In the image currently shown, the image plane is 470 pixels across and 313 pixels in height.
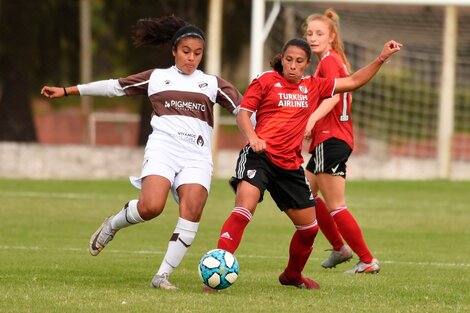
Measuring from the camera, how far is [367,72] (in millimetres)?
8781

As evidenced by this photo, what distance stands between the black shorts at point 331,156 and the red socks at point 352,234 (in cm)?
36

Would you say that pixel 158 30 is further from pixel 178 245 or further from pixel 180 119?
pixel 178 245

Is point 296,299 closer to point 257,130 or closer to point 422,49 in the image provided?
point 257,130

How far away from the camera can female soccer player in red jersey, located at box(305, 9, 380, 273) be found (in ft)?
33.3

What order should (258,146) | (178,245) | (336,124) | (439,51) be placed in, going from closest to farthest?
(258,146) < (178,245) < (336,124) < (439,51)

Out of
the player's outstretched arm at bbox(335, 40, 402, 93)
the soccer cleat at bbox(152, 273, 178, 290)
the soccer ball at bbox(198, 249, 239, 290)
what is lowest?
the soccer cleat at bbox(152, 273, 178, 290)

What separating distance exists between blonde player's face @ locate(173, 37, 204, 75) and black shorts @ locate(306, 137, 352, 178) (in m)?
1.92

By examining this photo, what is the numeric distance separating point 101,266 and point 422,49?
1764 cm

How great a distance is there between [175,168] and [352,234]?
2.09 meters

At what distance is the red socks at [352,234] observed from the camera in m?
10.1

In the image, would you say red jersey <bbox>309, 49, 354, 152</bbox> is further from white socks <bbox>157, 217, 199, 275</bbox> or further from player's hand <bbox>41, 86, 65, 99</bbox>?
player's hand <bbox>41, 86, 65, 99</bbox>

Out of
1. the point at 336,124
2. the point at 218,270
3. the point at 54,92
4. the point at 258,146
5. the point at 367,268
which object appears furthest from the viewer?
the point at 336,124

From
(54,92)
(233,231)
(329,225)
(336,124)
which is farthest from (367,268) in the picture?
(54,92)

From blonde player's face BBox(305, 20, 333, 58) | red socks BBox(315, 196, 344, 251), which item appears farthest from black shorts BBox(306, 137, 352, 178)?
blonde player's face BBox(305, 20, 333, 58)
